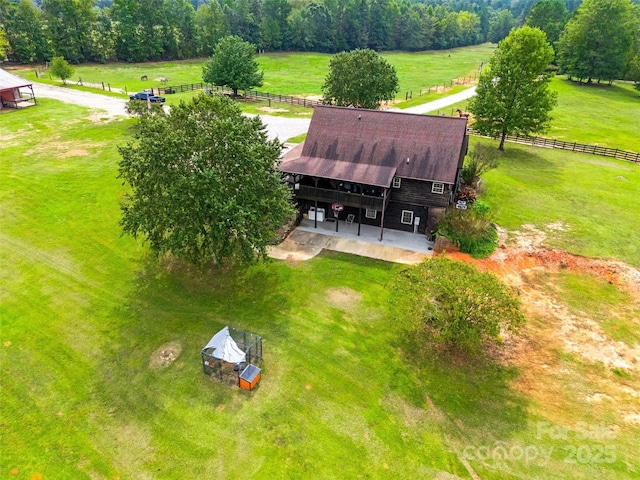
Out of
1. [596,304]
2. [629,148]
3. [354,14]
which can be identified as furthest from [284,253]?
[354,14]

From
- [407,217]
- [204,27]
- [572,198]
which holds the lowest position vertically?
[572,198]

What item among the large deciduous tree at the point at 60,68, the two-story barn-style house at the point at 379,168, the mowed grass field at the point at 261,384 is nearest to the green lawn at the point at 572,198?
the mowed grass field at the point at 261,384

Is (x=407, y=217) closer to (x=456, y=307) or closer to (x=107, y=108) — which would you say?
(x=456, y=307)

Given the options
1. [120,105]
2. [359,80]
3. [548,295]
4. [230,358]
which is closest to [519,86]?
[359,80]

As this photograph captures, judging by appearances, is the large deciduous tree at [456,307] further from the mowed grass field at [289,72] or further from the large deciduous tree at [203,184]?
the mowed grass field at [289,72]

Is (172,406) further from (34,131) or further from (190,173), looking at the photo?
(34,131)

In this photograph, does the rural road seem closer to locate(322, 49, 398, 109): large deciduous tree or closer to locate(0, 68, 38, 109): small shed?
locate(0, 68, 38, 109): small shed
